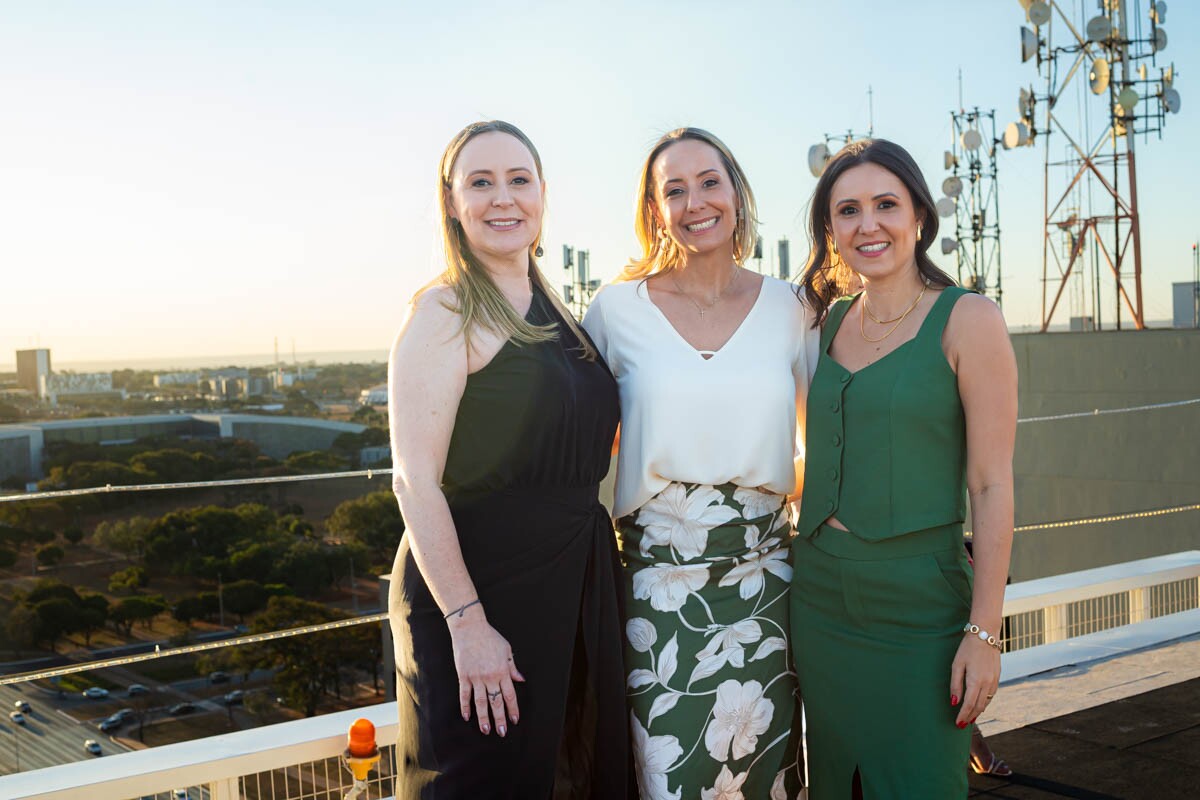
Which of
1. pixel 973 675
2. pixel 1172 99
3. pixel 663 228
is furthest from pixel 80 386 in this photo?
pixel 973 675

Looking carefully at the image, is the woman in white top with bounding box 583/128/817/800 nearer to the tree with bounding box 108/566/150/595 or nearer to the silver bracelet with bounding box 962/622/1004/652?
the silver bracelet with bounding box 962/622/1004/652

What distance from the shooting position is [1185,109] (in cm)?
1366

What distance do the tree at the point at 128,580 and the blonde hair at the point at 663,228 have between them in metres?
37.5

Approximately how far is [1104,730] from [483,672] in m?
2.35

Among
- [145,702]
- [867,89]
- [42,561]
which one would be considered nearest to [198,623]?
[145,702]

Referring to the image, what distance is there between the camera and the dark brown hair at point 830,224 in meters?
1.82

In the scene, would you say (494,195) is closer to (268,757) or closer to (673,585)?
(673,585)

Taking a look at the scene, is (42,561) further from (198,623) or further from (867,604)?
(867,604)

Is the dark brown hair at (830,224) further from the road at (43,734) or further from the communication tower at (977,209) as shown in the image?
the road at (43,734)

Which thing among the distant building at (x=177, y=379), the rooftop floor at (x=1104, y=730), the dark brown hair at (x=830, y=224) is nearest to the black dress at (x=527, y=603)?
the dark brown hair at (x=830, y=224)

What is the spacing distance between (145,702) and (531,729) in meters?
34.3

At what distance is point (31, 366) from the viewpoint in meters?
25.9

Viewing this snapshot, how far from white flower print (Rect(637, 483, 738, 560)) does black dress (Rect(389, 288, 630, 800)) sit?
12 centimetres

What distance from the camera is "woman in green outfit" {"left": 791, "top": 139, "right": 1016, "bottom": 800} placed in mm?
1696
